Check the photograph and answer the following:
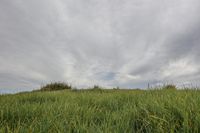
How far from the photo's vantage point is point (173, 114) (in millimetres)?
2324

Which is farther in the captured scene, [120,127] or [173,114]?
[173,114]

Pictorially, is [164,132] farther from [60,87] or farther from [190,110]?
[60,87]

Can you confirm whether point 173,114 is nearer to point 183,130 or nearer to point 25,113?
point 183,130

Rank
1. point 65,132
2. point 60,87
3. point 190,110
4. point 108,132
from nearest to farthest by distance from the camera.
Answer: point 108,132 < point 65,132 < point 190,110 < point 60,87

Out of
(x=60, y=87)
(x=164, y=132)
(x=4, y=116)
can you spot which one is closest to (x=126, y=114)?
(x=164, y=132)

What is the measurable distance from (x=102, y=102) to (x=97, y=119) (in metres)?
1.36

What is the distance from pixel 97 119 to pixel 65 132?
32.2 inches

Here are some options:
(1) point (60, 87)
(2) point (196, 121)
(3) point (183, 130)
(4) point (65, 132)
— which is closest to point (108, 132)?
(4) point (65, 132)

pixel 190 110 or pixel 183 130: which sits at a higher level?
pixel 190 110

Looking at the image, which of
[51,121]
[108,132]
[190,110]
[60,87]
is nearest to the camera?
[108,132]

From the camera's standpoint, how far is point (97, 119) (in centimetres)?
281

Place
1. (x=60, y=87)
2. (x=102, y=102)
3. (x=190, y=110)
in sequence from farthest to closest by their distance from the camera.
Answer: (x=60, y=87) → (x=102, y=102) → (x=190, y=110)

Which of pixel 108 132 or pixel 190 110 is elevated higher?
pixel 190 110

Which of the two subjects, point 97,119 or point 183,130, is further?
point 97,119
